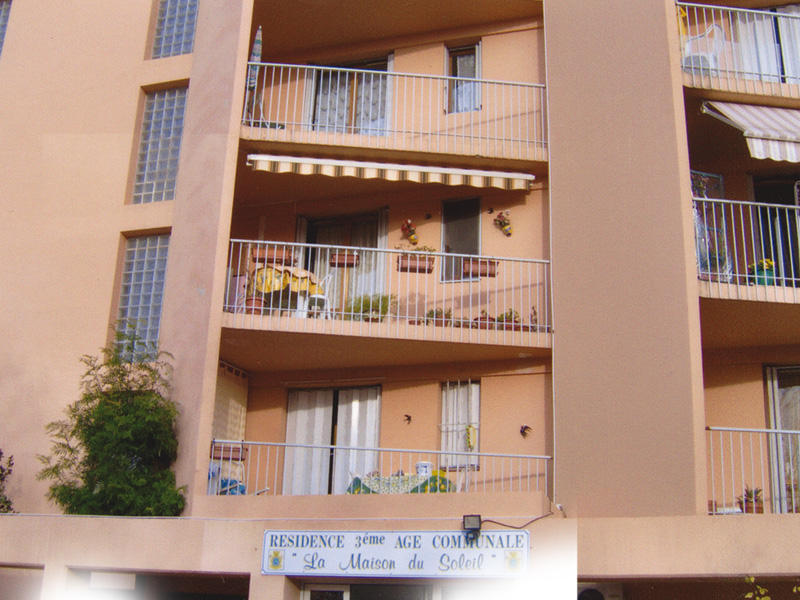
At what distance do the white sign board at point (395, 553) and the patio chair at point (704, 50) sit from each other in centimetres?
817

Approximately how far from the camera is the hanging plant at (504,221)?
18.0m

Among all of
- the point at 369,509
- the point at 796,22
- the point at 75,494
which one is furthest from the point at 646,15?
the point at 75,494

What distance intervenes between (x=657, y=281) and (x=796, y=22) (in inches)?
237

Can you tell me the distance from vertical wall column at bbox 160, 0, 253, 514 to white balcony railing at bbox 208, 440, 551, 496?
1.93 feet

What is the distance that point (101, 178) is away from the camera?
18.5 m

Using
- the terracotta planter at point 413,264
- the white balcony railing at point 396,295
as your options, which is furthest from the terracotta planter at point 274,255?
the terracotta planter at point 413,264

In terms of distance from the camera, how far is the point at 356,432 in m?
17.8

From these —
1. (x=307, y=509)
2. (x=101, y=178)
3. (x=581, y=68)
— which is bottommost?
(x=307, y=509)

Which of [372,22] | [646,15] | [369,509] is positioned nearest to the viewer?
[369,509]

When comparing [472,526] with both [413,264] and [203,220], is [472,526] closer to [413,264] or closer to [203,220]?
[413,264]

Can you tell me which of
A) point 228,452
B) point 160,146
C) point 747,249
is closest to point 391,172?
point 160,146

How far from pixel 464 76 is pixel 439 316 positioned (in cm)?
489

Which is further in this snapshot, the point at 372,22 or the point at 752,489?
the point at 372,22

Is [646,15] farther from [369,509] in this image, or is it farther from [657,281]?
[369,509]
